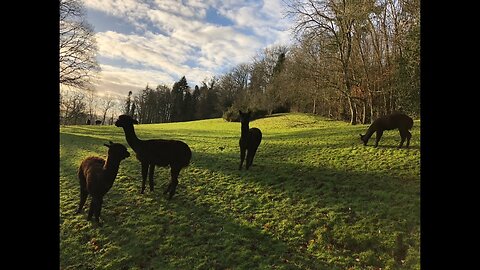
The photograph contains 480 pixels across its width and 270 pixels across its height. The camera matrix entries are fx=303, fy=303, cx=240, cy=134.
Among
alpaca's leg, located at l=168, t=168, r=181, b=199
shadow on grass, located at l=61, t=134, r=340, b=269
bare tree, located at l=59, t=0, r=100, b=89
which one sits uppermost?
bare tree, located at l=59, t=0, r=100, b=89

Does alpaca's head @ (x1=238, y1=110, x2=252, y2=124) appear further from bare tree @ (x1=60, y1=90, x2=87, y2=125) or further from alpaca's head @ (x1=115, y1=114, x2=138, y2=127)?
bare tree @ (x1=60, y1=90, x2=87, y2=125)

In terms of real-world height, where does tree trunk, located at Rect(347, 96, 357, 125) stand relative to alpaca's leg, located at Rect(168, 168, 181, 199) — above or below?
above

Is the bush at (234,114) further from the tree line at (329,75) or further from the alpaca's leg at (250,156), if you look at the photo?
the alpaca's leg at (250,156)

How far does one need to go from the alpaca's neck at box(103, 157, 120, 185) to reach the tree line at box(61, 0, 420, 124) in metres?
1.03

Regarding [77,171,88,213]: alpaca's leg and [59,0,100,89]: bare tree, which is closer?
[77,171,88,213]: alpaca's leg

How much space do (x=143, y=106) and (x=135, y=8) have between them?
1529 millimetres

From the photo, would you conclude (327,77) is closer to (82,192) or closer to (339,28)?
(339,28)

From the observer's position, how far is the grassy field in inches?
143

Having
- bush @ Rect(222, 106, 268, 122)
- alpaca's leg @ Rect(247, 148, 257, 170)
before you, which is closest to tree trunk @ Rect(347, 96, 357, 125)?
bush @ Rect(222, 106, 268, 122)

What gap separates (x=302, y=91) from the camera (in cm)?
795

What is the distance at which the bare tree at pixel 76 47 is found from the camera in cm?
489

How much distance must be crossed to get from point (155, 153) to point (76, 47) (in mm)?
2402
